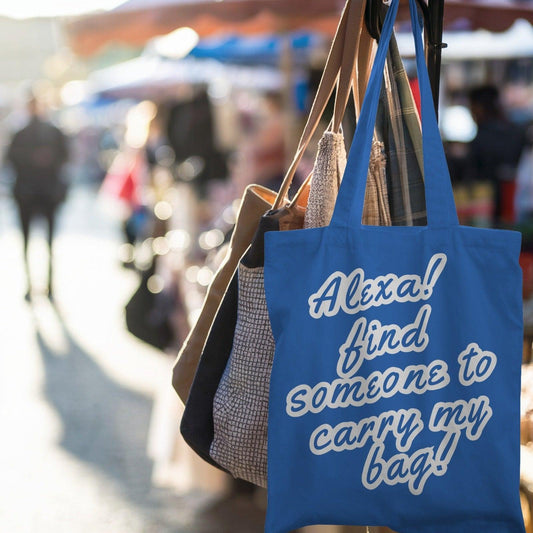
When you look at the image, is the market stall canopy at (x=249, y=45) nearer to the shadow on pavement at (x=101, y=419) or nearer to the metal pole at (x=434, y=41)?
the shadow on pavement at (x=101, y=419)

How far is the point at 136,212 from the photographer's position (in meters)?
8.24

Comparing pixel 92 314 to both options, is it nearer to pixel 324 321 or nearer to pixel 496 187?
pixel 496 187

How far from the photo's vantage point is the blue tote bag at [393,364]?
4.03 ft

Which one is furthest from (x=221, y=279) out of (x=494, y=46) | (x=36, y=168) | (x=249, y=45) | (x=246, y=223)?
(x=249, y=45)

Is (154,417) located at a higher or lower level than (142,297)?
lower

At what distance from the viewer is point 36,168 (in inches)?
308

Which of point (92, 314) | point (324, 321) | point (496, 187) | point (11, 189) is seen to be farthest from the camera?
point (11, 189)

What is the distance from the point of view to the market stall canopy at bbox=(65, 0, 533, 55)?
3814 millimetres

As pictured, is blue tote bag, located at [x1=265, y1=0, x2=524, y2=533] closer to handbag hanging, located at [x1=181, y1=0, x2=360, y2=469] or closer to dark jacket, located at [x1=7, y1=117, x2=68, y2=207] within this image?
handbag hanging, located at [x1=181, y1=0, x2=360, y2=469]

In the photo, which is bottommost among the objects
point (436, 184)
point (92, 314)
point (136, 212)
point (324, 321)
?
point (92, 314)

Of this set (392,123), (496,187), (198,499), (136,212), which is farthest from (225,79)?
(392,123)

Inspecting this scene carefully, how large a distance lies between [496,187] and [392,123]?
14.6 ft

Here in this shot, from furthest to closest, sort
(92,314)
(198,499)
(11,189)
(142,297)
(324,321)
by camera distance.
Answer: (11,189) < (92,314) < (142,297) < (198,499) < (324,321)

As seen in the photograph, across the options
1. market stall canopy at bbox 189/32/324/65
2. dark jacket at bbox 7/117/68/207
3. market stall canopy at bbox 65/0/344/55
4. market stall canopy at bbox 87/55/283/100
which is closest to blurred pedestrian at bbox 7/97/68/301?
dark jacket at bbox 7/117/68/207
